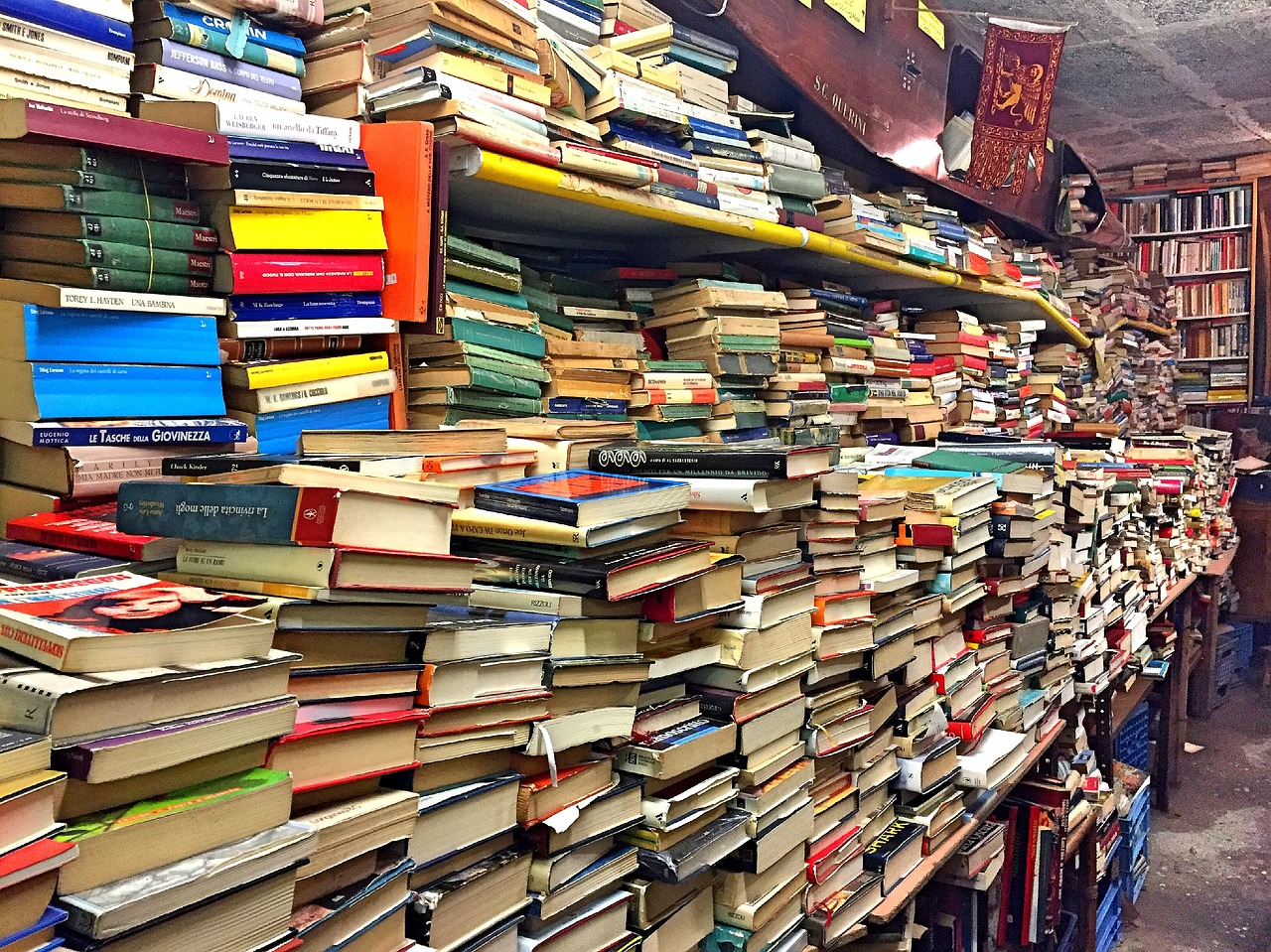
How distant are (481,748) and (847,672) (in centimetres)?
100

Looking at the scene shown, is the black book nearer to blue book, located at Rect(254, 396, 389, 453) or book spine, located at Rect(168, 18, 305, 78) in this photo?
blue book, located at Rect(254, 396, 389, 453)

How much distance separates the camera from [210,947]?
2.62ft

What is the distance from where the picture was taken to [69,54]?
1400mm

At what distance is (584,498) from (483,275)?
881mm

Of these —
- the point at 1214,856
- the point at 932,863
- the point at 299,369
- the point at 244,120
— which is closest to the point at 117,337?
the point at 299,369

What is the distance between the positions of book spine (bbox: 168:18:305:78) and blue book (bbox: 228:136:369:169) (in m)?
0.20

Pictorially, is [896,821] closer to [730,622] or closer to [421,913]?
[730,622]

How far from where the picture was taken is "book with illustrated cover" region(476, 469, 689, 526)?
1.24 m

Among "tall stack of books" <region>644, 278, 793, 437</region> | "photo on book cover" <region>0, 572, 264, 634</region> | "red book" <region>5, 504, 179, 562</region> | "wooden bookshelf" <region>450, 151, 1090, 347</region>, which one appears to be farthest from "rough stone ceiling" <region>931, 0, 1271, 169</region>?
"photo on book cover" <region>0, 572, 264, 634</region>

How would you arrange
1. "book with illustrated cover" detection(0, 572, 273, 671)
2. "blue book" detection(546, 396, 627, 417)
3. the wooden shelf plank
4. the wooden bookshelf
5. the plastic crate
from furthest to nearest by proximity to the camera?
the plastic crate → "blue book" detection(546, 396, 627, 417) → the wooden shelf plank → the wooden bookshelf → "book with illustrated cover" detection(0, 572, 273, 671)

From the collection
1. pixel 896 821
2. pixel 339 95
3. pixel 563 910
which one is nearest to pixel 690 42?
pixel 339 95

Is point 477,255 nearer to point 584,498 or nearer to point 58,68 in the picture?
point 58,68

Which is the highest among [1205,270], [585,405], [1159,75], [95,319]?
[1159,75]

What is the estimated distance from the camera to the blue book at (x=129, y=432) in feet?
4.29
